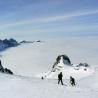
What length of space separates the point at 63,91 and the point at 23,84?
5.37m

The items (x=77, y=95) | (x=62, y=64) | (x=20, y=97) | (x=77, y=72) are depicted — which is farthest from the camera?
(x=62, y=64)

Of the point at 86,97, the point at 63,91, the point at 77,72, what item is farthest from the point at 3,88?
the point at 77,72

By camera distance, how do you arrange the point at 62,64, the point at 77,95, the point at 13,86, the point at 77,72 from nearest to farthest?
the point at 77,95 → the point at 13,86 → the point at 77,72 → the point at 62,64

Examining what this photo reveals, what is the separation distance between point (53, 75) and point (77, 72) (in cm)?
1252

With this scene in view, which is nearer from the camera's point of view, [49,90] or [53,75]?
[49,90]

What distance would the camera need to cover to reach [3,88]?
31.6m

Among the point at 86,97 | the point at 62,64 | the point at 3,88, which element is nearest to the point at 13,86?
the point at 3,88

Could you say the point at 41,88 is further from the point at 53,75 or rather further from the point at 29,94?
the point at 53,75

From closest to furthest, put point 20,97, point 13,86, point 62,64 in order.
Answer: point 20,97 → point 13,86 → point 62,64

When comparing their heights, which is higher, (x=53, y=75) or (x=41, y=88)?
(x=41, y=88)

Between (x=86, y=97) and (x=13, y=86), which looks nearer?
(x=86, y=97)

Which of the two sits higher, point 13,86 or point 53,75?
point 13,86

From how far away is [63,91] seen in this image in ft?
104

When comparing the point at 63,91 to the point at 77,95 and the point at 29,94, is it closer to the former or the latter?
the point at 77,95
